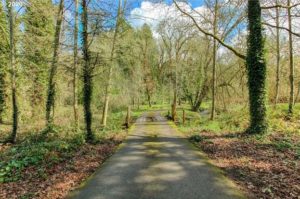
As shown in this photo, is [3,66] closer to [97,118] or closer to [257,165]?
[97,118]

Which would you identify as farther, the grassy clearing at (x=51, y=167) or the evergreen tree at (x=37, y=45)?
the evergreen tree at (x=37, y=45)

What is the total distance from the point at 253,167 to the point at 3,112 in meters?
20.3

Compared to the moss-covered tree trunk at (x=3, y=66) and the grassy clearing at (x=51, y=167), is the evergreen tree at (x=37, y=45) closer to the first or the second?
the moss-covered tree trunk at (x=3, y=66)

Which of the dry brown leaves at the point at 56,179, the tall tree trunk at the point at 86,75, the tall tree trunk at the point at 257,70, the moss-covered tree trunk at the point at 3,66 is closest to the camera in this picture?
the dry brown leaves at the point at 56,179

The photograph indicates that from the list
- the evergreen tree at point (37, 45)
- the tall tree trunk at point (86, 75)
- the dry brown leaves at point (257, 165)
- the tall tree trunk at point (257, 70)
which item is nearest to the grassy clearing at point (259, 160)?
the dry brown leaves at point (257, 165)

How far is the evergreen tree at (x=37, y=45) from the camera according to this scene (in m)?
13.1

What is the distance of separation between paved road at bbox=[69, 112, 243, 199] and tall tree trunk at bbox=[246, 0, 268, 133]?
13.3 feet

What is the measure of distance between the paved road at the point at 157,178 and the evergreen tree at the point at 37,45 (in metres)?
6.99

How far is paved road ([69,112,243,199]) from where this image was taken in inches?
188

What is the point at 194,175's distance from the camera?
580 cm

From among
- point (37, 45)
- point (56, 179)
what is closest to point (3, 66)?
point (37, 45)

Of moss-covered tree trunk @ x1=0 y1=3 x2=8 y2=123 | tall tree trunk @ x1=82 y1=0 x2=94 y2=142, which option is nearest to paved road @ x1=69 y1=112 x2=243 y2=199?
tall tree trunk @ x1=82 y1=0 x2=94 y2=142

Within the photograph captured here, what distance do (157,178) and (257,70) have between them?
7.52m

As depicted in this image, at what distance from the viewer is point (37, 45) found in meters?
14.7
